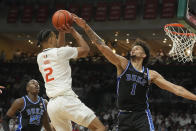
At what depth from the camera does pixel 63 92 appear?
4312 mm

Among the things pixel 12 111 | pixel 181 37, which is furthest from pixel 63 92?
pixel 181 37

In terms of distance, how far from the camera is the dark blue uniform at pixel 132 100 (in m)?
4.47

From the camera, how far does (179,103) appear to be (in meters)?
16.3

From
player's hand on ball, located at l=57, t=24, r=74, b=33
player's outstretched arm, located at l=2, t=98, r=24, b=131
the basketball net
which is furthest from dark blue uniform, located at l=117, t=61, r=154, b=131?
the basketball net

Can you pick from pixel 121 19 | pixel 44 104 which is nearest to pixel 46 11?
pixel 121 19

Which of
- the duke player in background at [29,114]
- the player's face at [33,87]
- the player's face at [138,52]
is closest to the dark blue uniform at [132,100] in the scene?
the player's face at [138,52]

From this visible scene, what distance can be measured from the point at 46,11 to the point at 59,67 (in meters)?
16.1

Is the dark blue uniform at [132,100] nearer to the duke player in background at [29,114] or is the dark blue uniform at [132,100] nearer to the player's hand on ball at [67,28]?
the player's hand on ball at [67,28]

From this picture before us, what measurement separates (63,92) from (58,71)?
27 centimetres

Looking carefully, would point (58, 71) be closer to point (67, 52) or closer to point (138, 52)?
point (67, 52)

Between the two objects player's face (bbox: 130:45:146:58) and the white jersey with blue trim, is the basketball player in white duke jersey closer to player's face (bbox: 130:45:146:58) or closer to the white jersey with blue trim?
the white jersey with blue trim

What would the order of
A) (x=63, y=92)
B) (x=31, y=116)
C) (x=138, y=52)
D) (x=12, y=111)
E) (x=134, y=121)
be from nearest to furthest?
(x=63, y=92)
(x=134, y=121)
(x=138, y=52)
(x=12, y=111)
(x=31, y=116)

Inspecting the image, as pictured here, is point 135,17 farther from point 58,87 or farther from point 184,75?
point 58,87

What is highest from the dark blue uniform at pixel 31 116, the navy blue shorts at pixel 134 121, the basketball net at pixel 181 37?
the basketball net at pixel 181 37
